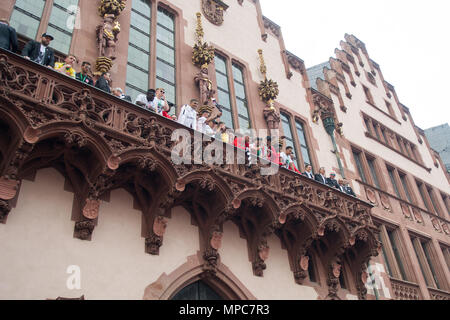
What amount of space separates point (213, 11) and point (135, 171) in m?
9.64

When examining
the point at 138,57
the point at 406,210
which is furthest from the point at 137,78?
the point at 406,210

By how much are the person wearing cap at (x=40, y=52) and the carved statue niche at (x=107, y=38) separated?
2.13 metres

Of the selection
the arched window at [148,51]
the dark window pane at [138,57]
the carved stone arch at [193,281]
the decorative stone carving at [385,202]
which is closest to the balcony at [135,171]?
the carved stone arch at [193,281]

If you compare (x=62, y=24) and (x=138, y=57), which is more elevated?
(x=138, y=57)

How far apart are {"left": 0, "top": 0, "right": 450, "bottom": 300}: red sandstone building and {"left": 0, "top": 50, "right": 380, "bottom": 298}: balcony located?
0.11 feet

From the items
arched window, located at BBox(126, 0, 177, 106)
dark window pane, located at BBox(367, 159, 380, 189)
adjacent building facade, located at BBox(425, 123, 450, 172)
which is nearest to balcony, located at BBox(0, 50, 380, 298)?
arched window, located at BBox(126, 0, 177, 106)

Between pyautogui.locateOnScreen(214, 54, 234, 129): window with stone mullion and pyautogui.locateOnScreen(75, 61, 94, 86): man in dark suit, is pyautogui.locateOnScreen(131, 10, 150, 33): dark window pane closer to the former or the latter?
pyautogui.locateOnScreen(214, 54, 234, 129): window with stone mullion

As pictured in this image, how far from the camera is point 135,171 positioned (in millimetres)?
9406

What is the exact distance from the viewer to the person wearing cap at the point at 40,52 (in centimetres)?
878

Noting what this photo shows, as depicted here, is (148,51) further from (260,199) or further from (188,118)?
(260,199)

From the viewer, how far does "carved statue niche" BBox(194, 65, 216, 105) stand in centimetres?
1307

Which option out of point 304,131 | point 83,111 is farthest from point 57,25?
point 304,131

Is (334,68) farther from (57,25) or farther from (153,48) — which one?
(57,25)

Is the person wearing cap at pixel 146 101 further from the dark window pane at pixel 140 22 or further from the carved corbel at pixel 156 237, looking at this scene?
the dark window pane at pixel 140 22
